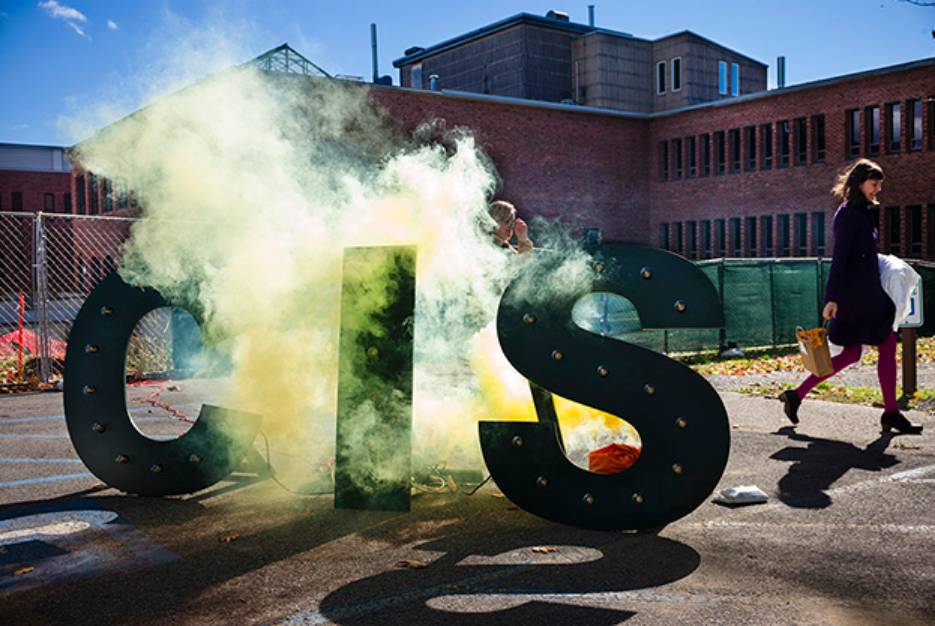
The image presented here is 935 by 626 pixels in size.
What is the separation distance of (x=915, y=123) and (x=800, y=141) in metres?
4.79

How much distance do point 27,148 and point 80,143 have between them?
47659mm

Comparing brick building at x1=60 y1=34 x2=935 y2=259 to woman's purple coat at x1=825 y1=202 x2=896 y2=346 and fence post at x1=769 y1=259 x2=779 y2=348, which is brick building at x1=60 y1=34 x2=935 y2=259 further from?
woman's purple coat at x1=825 y1=202 x2=896 y2=346

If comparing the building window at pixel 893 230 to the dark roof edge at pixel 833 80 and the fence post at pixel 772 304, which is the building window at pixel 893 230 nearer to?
the dark roof edge at pixel 833 80

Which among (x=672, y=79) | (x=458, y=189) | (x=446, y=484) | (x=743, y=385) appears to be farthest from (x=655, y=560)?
(x=672, y=79)

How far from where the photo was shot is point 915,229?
3391 centimetres

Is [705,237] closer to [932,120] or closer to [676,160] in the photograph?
[676,160]

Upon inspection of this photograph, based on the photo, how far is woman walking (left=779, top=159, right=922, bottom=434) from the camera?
7641 millimetres

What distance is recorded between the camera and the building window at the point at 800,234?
37.1 meters

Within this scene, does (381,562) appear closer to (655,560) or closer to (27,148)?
(655,560)

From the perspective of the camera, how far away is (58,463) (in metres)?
7.20

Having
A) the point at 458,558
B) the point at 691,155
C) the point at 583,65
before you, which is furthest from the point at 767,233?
the point at 458,558

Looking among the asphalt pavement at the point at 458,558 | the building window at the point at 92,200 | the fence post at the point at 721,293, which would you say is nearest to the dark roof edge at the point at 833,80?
the fence post at the point at 721,293

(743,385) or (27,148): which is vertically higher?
(27,148)

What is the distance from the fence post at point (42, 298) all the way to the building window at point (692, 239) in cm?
3254
